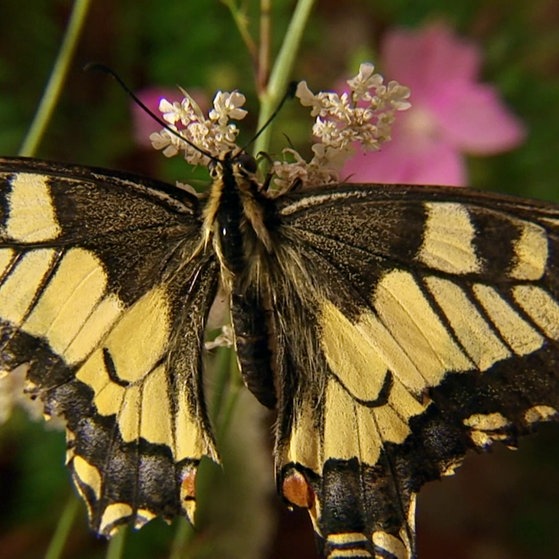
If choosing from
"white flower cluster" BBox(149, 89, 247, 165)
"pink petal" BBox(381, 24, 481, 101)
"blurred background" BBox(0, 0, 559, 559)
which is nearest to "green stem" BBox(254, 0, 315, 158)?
"white flower cluster" BBox(149, 89, 247, 165)

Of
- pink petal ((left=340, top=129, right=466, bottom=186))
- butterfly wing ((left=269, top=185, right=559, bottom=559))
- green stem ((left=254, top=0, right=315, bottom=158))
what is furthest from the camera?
pink petal ((left=340, top=129, right=466, bottom=186))

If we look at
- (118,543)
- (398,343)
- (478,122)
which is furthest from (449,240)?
(478,122)

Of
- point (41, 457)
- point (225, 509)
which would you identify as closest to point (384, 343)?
point (225, 509)

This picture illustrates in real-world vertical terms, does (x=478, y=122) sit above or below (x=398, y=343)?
above

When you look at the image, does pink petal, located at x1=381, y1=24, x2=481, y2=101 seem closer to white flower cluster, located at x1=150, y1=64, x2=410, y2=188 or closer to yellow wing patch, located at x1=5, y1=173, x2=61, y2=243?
white flower cluster, located at x1=150, y1=64, x2=410, y2=188

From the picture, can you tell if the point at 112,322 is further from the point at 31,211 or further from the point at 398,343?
the point at 398,343

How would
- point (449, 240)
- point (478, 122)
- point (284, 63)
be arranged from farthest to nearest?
point (478, 122)
point (284, 63)
point (449, 240)
